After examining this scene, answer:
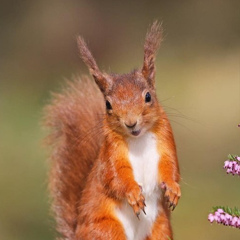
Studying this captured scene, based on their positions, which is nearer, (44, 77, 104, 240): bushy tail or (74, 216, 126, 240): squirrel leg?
(74, 216, 126, 240): squirrel leg

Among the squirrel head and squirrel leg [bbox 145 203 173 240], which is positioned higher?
the squirrel head

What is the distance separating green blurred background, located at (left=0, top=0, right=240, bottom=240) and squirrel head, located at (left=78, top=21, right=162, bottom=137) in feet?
4.99

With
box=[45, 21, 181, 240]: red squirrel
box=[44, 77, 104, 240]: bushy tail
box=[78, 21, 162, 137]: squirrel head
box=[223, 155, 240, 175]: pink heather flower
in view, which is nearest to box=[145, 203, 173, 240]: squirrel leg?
box=[45, 21, 181, 240]: red squirrel

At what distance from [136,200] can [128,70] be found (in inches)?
151

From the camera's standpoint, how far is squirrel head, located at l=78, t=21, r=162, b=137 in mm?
2861

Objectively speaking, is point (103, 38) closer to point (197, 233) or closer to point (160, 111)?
point (197, 233)

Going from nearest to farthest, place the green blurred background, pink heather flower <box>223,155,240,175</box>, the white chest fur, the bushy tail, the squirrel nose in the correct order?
pink heather flower <box>223,155,240,175</box> < the squirrel nose < the white chest fur < the bushy tail < the green blurred background

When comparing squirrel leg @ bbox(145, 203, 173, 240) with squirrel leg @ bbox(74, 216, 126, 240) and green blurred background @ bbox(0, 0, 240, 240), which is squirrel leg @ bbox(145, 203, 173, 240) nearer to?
squirrel leg @ bbox(74, 216, 126, 240)

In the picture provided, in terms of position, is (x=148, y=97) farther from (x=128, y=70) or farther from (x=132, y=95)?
(x=128, y=70)

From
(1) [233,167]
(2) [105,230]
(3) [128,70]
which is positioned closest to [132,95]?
(2) [105,230]

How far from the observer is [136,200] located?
289 cm

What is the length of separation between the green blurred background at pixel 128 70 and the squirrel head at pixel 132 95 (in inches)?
59.9

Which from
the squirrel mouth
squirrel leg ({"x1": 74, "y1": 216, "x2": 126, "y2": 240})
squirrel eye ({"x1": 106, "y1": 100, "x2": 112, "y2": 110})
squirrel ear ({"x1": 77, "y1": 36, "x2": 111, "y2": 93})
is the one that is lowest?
squirrel leg ({"x1": 74, "y1": 216, "x2": 126, "y2": 240})

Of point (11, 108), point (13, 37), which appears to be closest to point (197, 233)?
point (11, 108)
